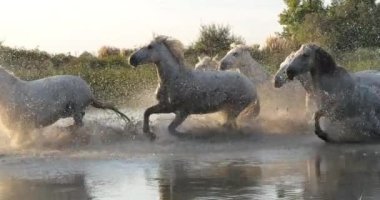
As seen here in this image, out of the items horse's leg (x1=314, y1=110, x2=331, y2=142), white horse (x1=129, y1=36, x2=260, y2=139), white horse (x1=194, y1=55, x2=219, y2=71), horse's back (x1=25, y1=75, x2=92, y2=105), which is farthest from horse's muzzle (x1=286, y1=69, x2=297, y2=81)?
white horse (x1=194, y1=55, x2=219, y2=71)

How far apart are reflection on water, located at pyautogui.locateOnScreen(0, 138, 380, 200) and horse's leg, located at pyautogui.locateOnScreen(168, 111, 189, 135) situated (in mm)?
2115

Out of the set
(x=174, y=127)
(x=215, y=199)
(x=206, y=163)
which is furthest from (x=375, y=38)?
(x=215, y=199)

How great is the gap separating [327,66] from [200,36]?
1457 inches

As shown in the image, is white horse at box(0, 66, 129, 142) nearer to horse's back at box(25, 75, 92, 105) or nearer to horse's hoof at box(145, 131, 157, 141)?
horse's back at box(25, 75, 92, 105)

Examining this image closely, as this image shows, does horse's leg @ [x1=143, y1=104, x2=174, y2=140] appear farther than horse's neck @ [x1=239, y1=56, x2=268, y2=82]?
No

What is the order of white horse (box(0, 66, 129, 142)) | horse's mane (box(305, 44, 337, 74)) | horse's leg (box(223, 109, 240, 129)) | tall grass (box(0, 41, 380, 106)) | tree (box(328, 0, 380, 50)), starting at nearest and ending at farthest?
1. horse's mane (box(305, 44, 337, 74))
2. white horse (box(0, 66, 129, 142))
3. horse's leg (box(223, 109, 240, 129))
4. tall grass (box(0, 41, 380, 106))
5. tree (box(328, 0, 380, 50))

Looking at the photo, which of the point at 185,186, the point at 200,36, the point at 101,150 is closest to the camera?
the point at 185,186

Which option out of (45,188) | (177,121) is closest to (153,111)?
(177,121)

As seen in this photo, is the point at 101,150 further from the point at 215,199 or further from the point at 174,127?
the point at 215,199

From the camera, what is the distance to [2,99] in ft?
45.4

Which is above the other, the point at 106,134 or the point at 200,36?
the point at 200,36

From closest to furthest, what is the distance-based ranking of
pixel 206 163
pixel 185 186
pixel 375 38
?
pixel 185 186, pixel 206 163, pixel 375 38

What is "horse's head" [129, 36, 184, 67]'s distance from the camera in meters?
14.7

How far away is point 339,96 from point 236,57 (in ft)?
15.7
